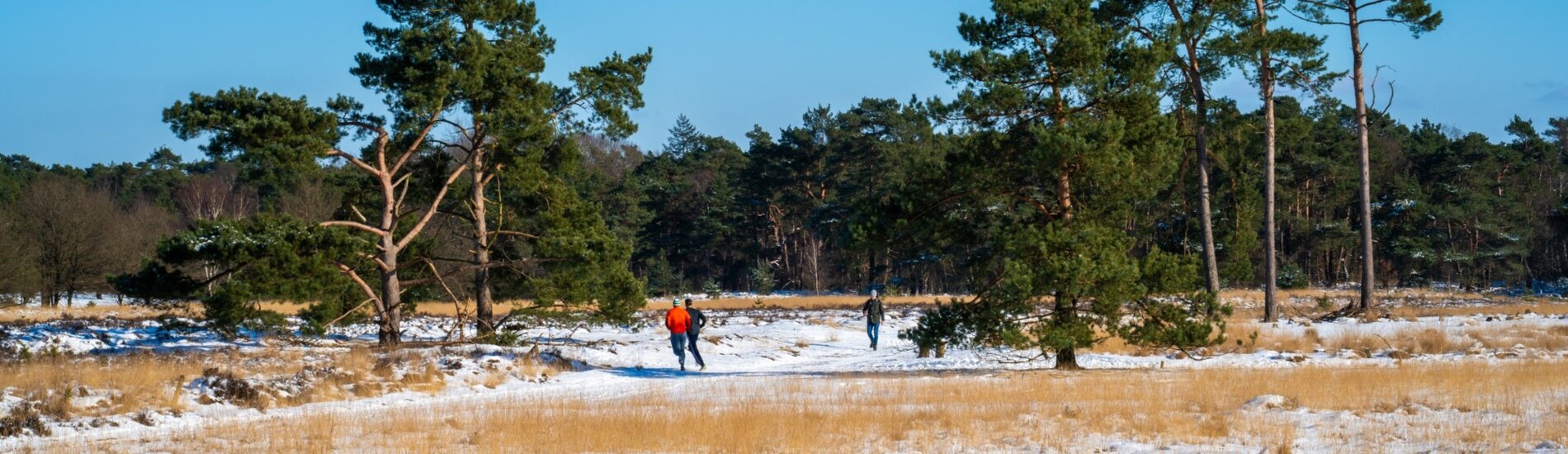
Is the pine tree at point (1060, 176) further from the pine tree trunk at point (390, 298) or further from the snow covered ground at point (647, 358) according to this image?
the pine tree trunk at point (390, 298)

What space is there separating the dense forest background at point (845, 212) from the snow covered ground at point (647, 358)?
49.9 ft

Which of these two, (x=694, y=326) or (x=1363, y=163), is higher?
(x=1363, y=163)

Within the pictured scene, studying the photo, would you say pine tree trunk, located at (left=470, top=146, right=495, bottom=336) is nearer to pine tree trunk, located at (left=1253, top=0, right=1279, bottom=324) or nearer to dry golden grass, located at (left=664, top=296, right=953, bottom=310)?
pine tree trunk, located at (left=1253, top=0, right=1279, bottom=324)

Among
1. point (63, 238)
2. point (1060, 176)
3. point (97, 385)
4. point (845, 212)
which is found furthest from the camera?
point (845, 212)

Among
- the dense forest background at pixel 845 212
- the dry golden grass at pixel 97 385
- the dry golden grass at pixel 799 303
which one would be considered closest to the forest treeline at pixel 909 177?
the dry golden grass at pixel 97 385

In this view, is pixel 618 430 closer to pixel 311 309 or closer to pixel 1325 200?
pixel 311 309

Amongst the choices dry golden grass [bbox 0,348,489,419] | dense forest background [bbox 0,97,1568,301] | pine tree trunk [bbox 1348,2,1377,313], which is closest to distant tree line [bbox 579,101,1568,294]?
dense forest background [bbox 0,97,1568,301]

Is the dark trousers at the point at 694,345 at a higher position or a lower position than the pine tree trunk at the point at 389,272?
lower

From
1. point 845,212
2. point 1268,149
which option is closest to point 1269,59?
point 1268,149

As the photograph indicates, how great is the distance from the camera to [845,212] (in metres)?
69.9

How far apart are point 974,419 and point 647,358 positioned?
13379mm

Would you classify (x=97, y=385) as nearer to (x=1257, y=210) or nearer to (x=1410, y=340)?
(x=1410, y=340)

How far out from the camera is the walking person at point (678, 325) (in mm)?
22281

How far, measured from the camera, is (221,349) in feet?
76.8
